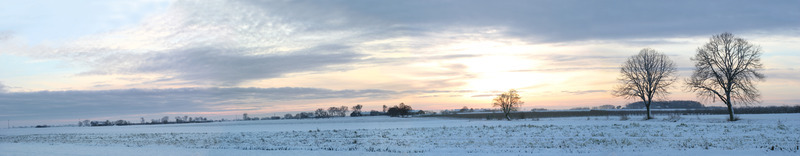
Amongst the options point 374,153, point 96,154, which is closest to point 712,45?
point 374,153

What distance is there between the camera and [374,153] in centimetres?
2158

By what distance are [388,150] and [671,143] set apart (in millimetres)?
13274

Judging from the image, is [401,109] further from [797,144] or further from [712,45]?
[797,144]

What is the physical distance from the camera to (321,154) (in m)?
22.2

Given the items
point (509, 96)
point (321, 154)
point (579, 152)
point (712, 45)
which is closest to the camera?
point (579, 152)

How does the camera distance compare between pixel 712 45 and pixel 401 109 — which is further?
pixel 401 109

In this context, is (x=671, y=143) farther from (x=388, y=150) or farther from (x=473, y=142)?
(x=388, y=150)

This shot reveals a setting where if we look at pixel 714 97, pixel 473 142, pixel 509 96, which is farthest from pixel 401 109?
pixel 473 142

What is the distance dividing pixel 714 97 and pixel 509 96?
37822 millimetres

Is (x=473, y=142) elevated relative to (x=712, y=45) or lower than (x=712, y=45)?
lower

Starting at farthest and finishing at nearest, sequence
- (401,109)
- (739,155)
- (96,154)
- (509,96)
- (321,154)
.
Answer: (401,109) < (509,96) < (96,154) < (321,154) < (739,155)

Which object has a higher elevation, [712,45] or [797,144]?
[712,45]

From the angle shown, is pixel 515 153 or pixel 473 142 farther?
pixel 473 142

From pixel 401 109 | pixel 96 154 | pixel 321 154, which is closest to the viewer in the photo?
pixel 321 154
